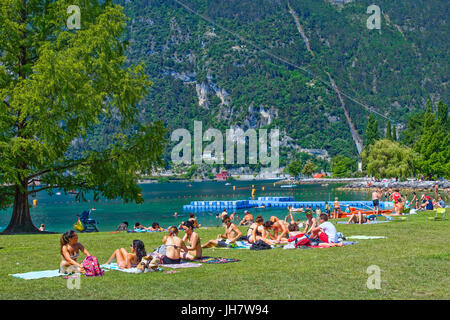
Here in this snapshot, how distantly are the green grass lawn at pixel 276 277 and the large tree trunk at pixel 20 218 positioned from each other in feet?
28.3

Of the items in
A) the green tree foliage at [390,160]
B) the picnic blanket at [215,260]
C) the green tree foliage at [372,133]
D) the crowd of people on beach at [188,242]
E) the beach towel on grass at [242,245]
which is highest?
the green tree foliage at [372,133]

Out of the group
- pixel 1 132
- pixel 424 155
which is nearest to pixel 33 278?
pixel 1 132

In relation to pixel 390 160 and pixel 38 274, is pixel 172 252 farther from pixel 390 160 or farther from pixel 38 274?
pixel 390 160

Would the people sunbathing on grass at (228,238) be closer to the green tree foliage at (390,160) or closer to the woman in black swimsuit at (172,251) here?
the woman in black swimsuit at (172,251)

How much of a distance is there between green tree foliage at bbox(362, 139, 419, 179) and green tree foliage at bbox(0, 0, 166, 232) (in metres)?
82.9

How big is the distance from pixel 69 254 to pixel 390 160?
9756cm

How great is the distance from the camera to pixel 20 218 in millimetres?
25672

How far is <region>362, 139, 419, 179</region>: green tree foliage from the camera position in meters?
103

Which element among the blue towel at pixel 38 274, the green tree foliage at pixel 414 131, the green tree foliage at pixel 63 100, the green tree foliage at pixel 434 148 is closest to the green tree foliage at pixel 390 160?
the green tree foliage at pixel 434 148

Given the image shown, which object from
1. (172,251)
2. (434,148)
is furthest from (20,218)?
(434,148)

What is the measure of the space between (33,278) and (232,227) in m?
7.77

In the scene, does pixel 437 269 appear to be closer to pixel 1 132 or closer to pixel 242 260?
pixel 242 260

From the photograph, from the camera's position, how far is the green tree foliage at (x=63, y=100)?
22.9 meters
